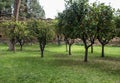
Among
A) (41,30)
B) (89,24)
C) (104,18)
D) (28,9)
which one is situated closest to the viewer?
(89,24)

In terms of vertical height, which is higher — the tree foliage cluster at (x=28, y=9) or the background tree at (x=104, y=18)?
the tree foliage cluster at (x=28, y=9)

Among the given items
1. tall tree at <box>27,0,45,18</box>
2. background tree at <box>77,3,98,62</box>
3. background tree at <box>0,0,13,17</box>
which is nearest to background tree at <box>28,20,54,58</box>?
background tree at <box>77,3,98,62</box>

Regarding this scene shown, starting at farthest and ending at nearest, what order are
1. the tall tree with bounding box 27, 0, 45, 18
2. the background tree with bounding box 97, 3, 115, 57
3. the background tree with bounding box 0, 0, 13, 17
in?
1. the tall tree with bounding box 27, 0, 45, 18
2. the background tree with bounding box 0, 0, 13, 17
3. the background tree with bounding box 97, 3, 115, 57

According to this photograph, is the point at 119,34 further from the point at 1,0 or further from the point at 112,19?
the point at 1,0

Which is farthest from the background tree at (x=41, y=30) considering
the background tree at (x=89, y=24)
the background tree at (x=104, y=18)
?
the background tree at (x=104, y=18)

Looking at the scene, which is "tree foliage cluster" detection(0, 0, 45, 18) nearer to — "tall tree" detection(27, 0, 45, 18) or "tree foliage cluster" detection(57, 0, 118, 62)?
"tall tree" detection(27, 0, 45, 18)

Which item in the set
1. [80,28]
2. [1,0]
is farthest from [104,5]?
[1,0]

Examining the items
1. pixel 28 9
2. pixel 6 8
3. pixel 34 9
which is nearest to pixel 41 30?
pixel 34 9

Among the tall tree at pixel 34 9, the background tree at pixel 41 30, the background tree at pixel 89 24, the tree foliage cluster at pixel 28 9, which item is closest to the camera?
the background tree at pixel 89 24

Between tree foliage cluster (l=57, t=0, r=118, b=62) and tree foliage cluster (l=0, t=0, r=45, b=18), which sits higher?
tree foliage cluster (l=0, t=0, r=45, b=18)

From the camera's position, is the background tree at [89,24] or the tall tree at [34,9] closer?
the background tree at [89,24]

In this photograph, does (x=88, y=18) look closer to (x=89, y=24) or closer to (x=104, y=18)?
(x=89, y=24)

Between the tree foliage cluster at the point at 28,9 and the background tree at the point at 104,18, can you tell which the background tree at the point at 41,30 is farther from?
the tree foliage cluster at the point at 28,9

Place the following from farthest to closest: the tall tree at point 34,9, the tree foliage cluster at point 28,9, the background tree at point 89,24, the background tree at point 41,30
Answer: the tall tree at point 34,9 < the tree foliage cluster at point 28,9 < the background tree at point 41,30 < the background tree at point 89,24
